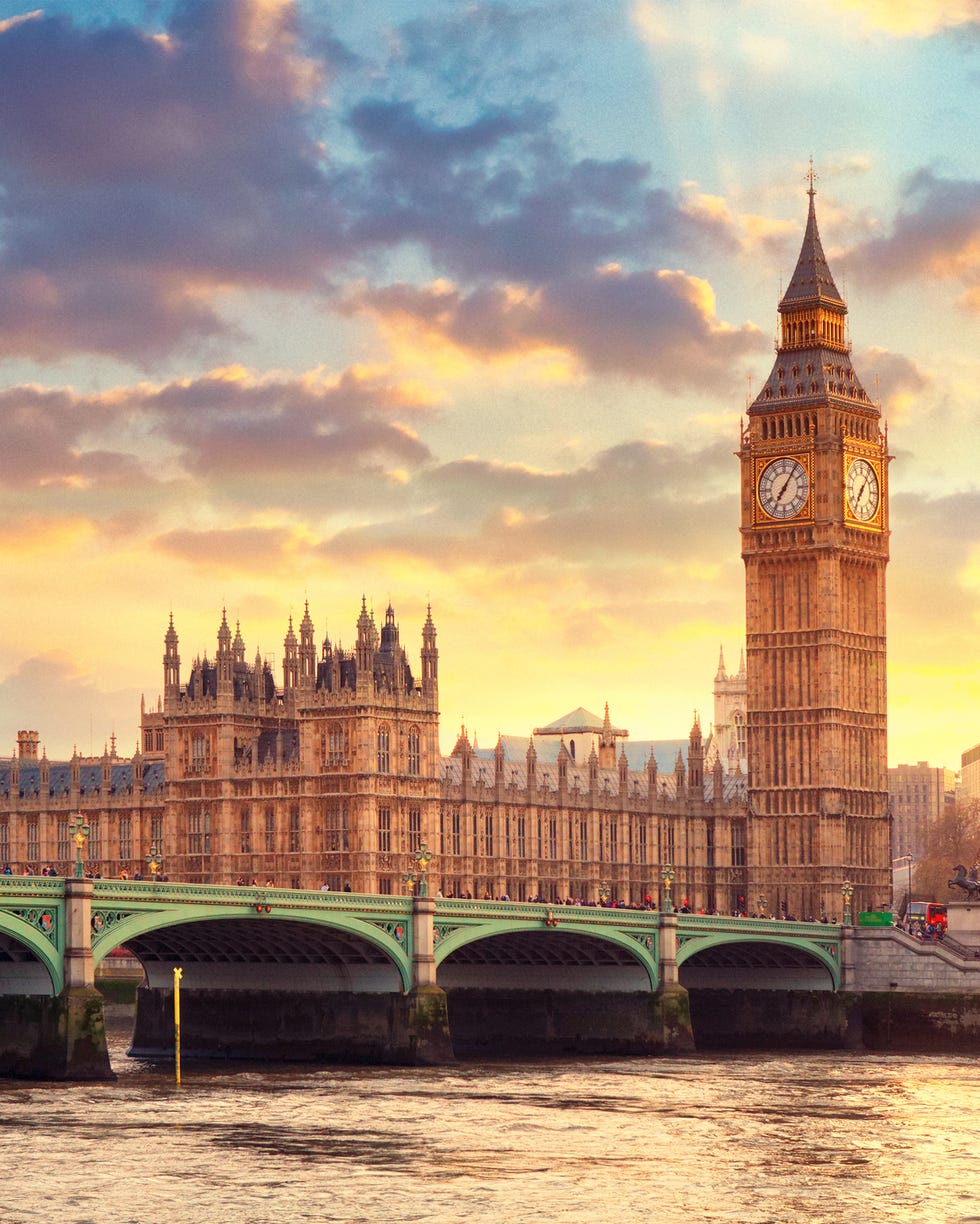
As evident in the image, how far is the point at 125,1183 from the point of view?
6319 centimetres

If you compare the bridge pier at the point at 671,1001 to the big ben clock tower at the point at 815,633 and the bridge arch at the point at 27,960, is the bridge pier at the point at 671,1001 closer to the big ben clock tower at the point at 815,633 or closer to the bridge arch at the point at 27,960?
the bridge arch at the point at 27,960

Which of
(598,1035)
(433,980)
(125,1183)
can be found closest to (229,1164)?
(125,1183)

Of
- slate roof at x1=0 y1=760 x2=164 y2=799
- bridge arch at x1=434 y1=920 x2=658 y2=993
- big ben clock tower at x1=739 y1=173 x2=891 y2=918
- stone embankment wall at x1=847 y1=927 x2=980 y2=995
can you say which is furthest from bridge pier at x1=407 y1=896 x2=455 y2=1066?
big ben clock tower at x1=739 y1=173 x2=891 y2=918

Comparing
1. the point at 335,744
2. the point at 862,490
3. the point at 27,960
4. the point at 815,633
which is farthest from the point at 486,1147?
the point at 862,490

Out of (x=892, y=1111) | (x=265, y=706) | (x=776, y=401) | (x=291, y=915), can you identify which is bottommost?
(x=892, y=1111)

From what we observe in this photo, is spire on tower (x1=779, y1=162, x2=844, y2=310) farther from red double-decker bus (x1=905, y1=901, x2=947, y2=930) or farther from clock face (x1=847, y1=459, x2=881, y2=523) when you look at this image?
red double-decker bus (x1=905, y1=901, x2=947, y2=930)

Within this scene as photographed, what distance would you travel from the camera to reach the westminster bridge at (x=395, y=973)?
83.1 m

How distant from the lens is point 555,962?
10675 cm

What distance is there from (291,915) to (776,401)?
230ft

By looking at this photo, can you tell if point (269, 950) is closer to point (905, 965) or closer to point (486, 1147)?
point (486, 1147)

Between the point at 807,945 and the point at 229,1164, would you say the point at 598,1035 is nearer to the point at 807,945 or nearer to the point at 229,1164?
the point at 807,945

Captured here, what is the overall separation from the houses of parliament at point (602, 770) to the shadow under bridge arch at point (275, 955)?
33.5 meters

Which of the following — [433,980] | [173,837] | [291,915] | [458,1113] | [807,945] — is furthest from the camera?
[173,837]

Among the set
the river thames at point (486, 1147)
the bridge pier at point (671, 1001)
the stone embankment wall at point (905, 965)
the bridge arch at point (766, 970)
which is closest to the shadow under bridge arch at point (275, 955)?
the river thames at point (486, 1147)
